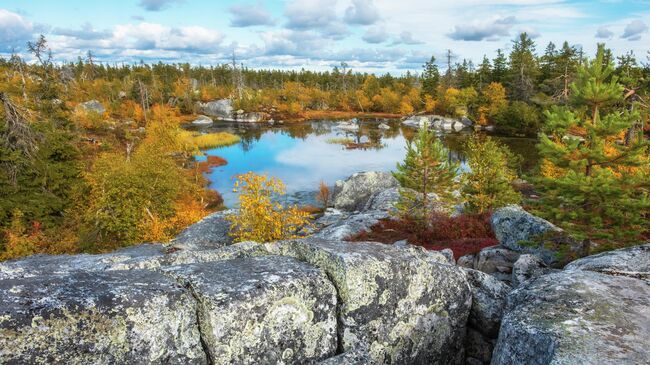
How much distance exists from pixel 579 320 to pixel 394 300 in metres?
3.80

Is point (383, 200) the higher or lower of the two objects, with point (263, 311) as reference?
lower

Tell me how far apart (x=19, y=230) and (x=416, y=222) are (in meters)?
29.9

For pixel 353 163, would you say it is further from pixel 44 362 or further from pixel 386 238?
pixel 44 362

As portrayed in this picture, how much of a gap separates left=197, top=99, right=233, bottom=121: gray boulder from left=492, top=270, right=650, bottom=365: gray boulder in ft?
474

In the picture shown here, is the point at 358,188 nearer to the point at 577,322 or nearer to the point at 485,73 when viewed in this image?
the point at 577,322

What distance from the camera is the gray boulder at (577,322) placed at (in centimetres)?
734

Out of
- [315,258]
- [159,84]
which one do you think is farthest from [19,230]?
[159,84]

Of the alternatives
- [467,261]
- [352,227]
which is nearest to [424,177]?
[352,227]

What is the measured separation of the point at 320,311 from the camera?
9398 millimetres

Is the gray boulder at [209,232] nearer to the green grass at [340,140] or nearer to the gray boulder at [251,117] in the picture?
the green grass at [340,140]

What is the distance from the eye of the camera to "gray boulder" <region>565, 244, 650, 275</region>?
10711 millimetres

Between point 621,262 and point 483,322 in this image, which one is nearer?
point 621,262

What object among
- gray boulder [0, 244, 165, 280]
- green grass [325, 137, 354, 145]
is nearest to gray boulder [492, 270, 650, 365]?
gray boulder [0, 244, 165, 280]

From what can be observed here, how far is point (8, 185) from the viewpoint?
1346 inches
